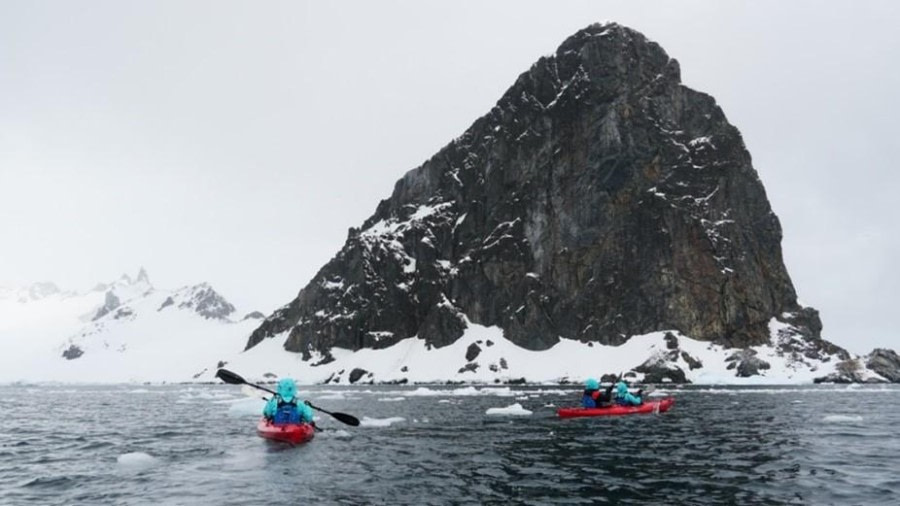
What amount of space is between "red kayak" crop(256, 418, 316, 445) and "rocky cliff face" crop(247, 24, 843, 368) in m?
98.4

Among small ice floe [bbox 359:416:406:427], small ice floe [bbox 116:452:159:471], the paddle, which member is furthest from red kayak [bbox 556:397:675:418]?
small ice floe [bbox 116:452:159:471]

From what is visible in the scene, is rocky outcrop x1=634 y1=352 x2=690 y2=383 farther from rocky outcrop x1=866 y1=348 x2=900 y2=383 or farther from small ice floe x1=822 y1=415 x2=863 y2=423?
small ice floe x1=822 y1=415 x2=863 y2=423

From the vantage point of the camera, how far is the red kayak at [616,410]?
41.1 metres

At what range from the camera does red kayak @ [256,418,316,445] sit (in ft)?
97.8

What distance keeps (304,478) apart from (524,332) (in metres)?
110

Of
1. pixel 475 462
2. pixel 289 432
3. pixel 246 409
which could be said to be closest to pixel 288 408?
pixel 289 432

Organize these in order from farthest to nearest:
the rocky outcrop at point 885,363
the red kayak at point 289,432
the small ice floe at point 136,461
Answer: the rocky outcrop at point 885,363
the red kayak at point 289,432
the small ice floe at point 136,461

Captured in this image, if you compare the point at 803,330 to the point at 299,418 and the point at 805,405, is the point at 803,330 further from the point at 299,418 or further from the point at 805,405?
the point at 299,418

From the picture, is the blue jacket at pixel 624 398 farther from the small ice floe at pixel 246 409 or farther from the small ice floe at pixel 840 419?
the small ice floe at pixel 246 409

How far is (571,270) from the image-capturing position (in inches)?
5207

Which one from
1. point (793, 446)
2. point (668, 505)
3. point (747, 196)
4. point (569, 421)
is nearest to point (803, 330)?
point (747, 196)

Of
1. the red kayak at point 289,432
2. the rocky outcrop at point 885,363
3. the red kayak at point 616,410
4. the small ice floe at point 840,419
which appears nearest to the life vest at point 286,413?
the red kayak at point 289,432

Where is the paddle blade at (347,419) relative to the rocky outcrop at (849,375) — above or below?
below

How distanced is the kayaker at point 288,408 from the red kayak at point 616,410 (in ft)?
56.0
